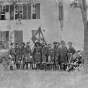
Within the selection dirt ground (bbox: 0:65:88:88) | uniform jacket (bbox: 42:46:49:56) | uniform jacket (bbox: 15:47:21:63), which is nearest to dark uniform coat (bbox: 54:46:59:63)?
uniform jacket (bbox: 42:46:49:56)

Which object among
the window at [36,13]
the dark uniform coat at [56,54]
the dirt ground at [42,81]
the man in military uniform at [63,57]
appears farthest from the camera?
the window at [36,13]

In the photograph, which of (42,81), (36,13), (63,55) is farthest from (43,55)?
(36,13)

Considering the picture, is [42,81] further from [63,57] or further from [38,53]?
[38,53]

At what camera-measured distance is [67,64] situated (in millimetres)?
20578

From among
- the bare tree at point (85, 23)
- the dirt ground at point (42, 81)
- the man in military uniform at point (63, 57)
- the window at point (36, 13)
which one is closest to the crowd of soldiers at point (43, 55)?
the man in military uniform at point (63, 57)

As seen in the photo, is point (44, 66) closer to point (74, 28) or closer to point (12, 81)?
point (12, 81)

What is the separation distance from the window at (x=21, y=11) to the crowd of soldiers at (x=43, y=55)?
9.95m

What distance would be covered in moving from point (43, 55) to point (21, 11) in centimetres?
1141

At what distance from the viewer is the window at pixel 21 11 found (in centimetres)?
3141

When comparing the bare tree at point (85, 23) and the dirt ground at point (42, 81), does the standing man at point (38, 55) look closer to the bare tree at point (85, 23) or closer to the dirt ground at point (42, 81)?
the bare tree at point (85, 23)

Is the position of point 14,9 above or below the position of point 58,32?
above

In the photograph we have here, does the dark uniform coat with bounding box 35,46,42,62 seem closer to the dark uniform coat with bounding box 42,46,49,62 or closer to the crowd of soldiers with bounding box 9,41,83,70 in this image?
the crowd of soldiers with bounding box 9,41,83,70

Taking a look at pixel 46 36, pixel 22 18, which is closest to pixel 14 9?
pixel 22 18

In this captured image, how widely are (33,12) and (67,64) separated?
11773 mm
